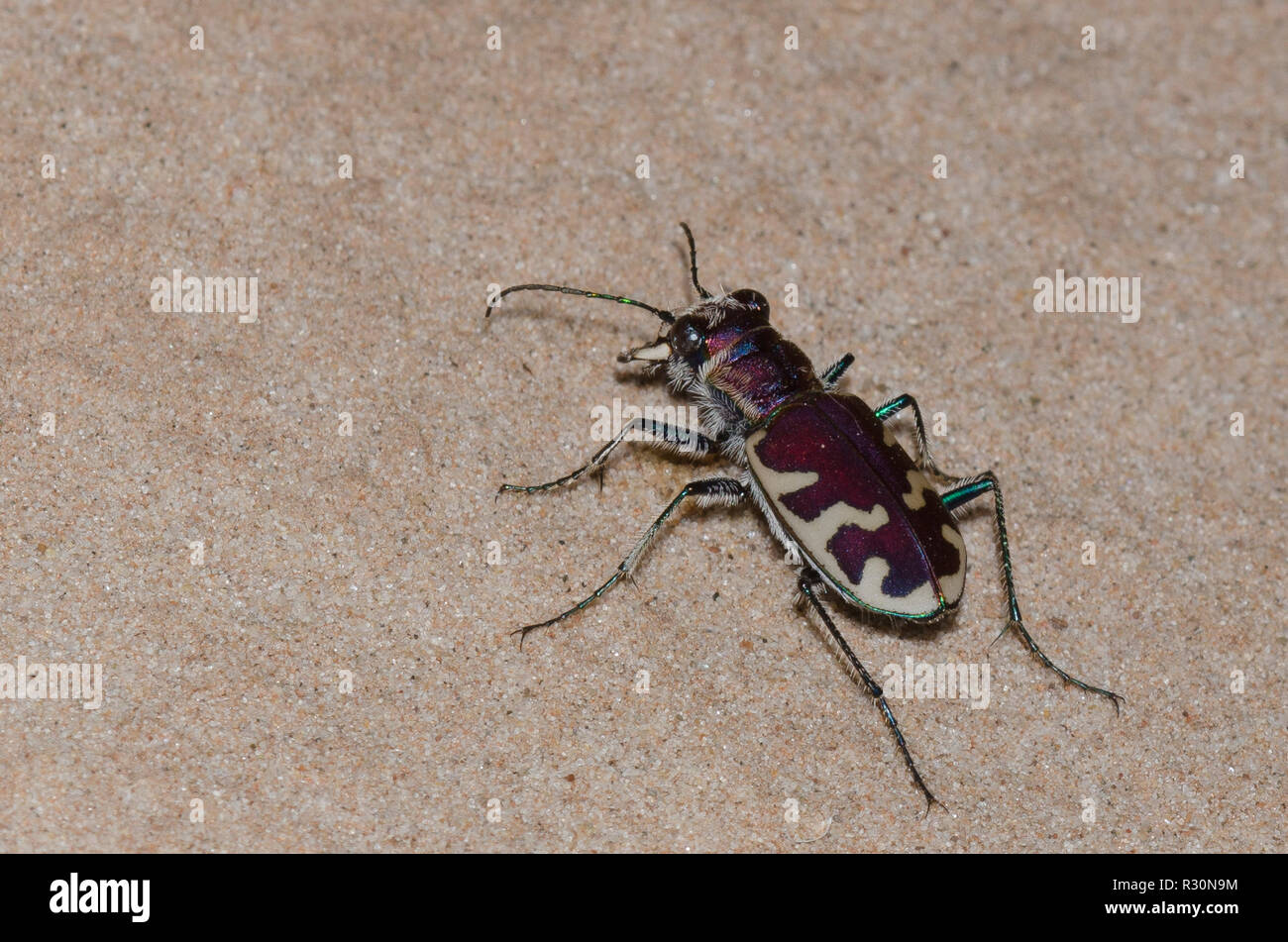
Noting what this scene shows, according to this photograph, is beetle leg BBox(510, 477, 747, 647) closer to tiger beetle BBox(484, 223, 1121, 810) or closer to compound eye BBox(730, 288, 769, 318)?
tiger beetle BBox(484, 223, 1121, 810)

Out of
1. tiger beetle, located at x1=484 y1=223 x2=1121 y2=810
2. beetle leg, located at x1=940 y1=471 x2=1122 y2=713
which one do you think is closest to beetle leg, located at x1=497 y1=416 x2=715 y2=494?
tiger beetle, located at x1=484 y1=223 x2=1121 y2=810

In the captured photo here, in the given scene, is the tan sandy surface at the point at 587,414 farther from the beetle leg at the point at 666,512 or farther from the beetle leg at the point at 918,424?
the beetle leg at the point at 918,424

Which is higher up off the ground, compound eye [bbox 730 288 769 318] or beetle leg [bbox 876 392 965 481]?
compound eye [bbox 730 288 769 318]

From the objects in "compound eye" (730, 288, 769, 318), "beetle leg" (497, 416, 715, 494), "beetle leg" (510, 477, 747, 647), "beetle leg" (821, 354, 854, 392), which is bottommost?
"beetle leg" (510, 477, 747, 647)

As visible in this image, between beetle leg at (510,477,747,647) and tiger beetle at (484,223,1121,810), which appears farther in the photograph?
beetle leg at (510,477,747,647)

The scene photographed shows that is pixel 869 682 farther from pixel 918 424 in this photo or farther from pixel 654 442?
pixel 654 442

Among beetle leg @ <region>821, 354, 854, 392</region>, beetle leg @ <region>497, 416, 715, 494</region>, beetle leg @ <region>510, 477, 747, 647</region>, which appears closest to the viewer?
beetle leg @ <region>510, 477, 747, 647</region>
